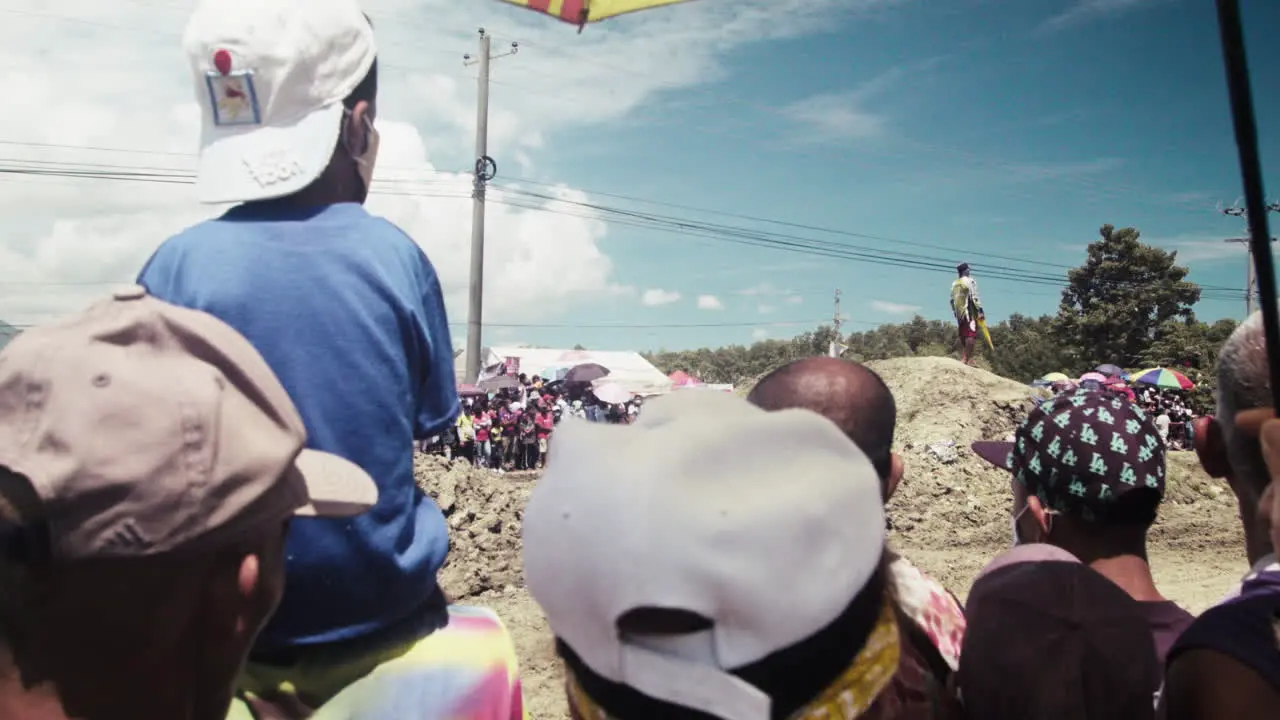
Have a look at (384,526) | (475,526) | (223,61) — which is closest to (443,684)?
(384,526)

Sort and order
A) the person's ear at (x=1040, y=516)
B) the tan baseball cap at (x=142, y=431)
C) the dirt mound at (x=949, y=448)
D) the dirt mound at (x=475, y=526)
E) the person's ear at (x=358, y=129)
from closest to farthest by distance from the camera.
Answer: the tan baseball cap at (x=142, y=431) → the person's ear at (x=358, y=129) → the person's ear at (x=1040, y=516) → the dirt mound at (x=475, y=526) → the dirt mound at (x=949, y=448)

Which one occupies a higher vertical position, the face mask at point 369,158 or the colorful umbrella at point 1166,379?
the face mask at point 369,158

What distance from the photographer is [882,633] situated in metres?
1.36

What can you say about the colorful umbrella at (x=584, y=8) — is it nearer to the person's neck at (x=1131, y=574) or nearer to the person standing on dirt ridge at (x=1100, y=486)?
the person standing on dirt ridge at (x=1100, y=486)

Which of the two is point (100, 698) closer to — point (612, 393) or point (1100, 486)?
point (1100, 486)

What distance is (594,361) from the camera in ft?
112

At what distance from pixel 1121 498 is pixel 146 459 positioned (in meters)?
2.13

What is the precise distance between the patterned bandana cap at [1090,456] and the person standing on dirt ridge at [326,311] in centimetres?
146

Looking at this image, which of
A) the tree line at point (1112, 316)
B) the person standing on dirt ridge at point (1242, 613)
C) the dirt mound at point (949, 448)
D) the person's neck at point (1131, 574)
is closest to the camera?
the person standing on dirt ridge at point (1242, 613)

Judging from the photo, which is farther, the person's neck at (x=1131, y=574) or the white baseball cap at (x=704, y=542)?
the person's neck at (x=1131, y=574)

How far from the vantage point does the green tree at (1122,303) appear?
34.3 meters

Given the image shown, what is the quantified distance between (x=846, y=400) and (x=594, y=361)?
32.1m

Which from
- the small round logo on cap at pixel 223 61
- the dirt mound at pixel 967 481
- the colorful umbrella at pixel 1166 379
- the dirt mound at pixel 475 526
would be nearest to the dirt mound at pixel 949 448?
the dirt mound at pixel 967 481

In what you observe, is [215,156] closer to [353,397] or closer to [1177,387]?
[353,397]
